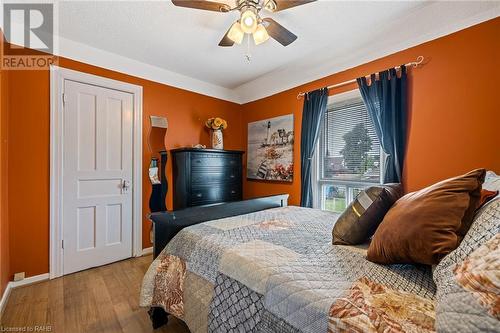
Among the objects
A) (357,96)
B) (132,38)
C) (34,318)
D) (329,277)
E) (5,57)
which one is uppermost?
(132,38)

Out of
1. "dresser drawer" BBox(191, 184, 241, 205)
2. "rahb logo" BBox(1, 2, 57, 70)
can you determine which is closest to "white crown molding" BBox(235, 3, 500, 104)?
"dresser drawer" BBox(191, 184, 241, 205)

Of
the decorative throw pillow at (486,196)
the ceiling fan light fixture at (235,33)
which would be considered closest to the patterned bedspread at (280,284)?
the decorative throw pillow at (486,196)

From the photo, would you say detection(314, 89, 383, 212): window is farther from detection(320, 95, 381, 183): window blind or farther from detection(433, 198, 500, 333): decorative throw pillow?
detection(433, 198, 500, 333): decorative throw pillow

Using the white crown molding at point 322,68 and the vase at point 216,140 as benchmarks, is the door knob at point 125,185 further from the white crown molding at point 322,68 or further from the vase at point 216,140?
the white crown molding at point 322,68

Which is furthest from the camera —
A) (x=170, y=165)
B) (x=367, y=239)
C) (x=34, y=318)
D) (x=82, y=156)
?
(x=170, y=165)

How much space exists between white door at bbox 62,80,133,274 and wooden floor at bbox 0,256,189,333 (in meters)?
0.31

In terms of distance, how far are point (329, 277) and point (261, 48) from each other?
8.31 feet

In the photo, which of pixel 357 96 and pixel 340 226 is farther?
pixel 357 96

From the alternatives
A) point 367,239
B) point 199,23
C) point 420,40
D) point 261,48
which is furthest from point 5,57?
point 420,40

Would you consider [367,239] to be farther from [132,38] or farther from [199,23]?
[132,38]

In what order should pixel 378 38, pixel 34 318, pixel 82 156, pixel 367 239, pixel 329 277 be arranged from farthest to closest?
pixel 82 156
pixel 378 38
pixel 34 318
pixel 367 239
pixel 329 277

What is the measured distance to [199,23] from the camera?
2201 mm

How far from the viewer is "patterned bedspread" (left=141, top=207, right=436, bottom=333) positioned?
0.76 meters

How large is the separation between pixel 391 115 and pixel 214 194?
2312 mm
